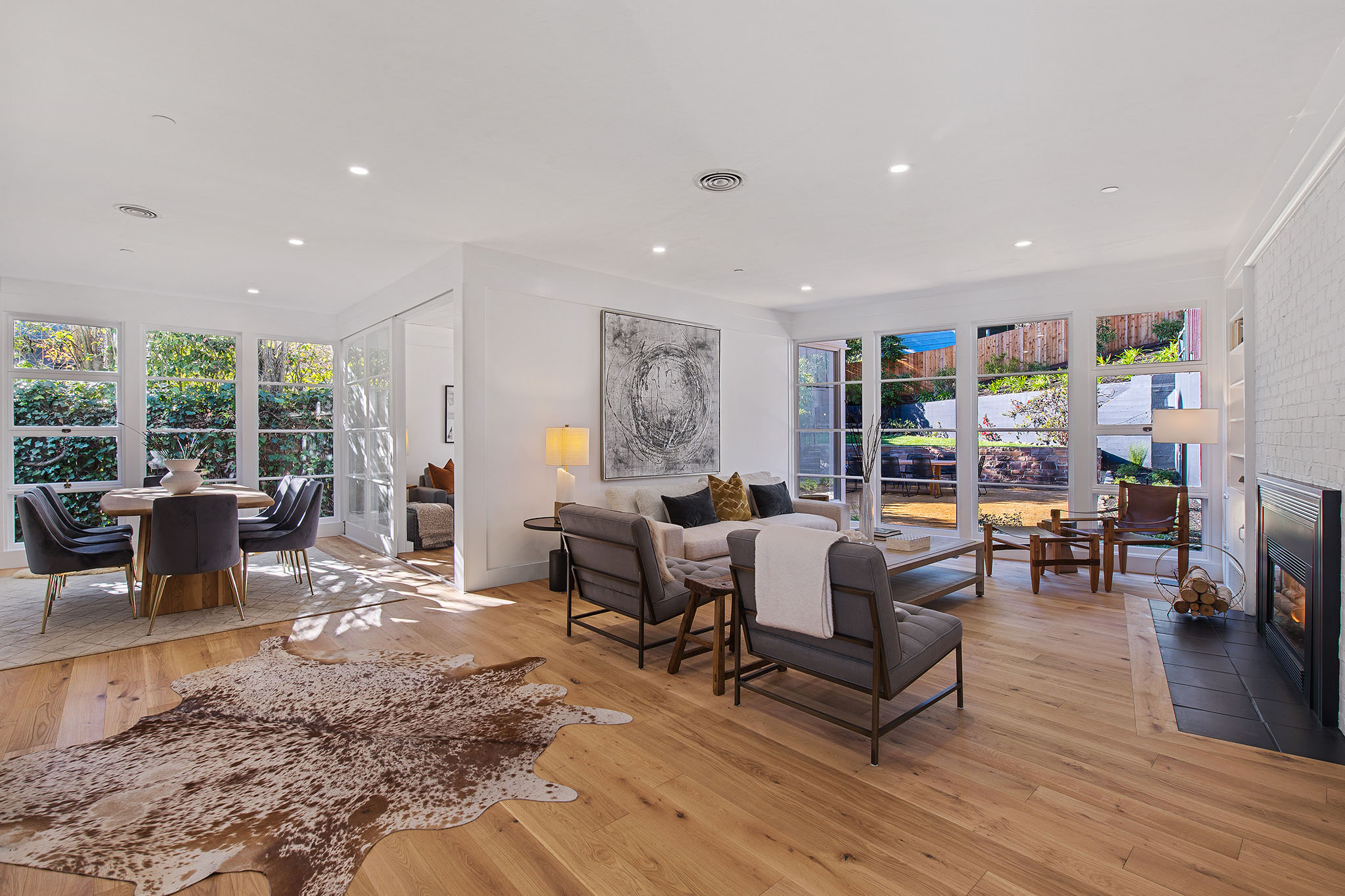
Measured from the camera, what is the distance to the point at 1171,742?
2.69 meters

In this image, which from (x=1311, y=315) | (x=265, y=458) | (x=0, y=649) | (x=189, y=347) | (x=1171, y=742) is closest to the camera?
(x=1171, y=742)

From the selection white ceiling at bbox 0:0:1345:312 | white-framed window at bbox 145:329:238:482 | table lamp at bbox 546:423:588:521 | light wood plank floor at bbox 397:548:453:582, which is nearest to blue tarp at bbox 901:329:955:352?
white ceiling at bbox 0:0:1345:312

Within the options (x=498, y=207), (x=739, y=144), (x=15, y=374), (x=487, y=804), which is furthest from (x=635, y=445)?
(x=15, y=374)

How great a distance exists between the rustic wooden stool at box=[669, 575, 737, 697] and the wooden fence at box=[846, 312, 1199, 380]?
460 cm

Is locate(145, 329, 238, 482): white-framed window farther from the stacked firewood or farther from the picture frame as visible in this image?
the stacked firewood

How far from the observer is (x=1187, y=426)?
5.27 metres

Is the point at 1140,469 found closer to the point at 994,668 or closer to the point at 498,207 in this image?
the point at 994,668

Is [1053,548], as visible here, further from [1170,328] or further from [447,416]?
[447,416]

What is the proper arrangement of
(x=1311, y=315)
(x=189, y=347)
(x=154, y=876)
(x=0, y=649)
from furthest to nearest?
(x=189, y=347) → (x=0, y=649) → (x=1311, y=315) → (x=154, y=876)

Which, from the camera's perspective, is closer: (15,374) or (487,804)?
(487,804)

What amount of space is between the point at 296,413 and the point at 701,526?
534 cm

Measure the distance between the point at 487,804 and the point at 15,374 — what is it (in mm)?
7206

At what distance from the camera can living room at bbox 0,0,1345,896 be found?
7.27 ft

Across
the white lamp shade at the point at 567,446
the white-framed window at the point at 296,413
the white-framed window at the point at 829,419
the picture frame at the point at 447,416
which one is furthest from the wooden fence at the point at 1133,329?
the white-framed window at the point at 296,413
